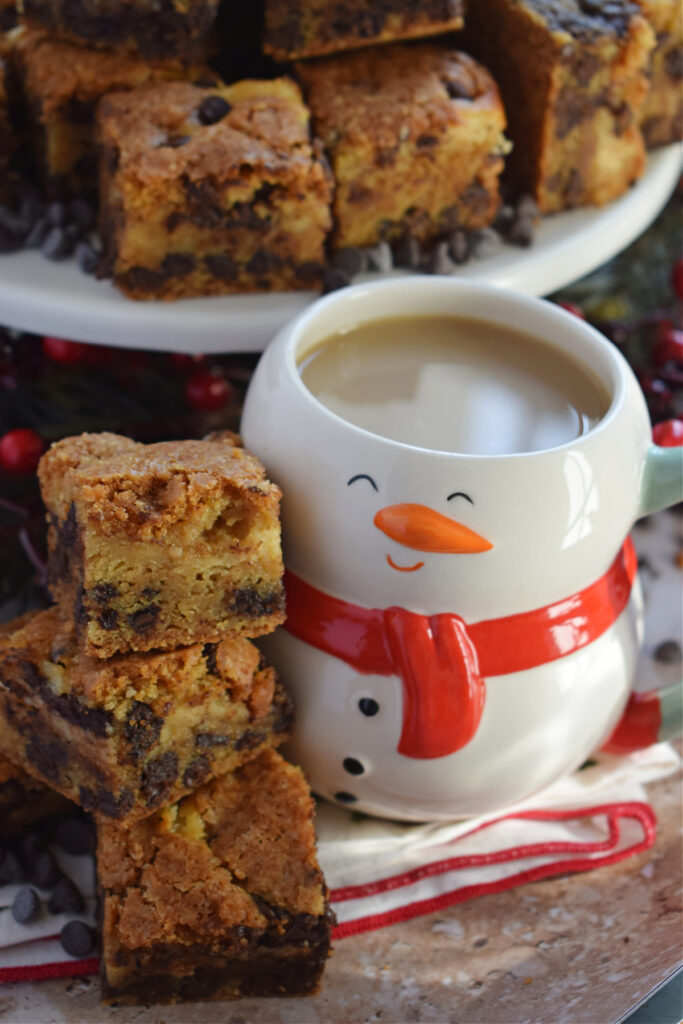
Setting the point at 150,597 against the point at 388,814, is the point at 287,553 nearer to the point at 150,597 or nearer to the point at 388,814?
the point at 150,597

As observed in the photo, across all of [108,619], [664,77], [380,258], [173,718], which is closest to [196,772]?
[173,718]

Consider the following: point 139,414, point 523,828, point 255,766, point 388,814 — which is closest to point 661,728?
Result: point 523,828

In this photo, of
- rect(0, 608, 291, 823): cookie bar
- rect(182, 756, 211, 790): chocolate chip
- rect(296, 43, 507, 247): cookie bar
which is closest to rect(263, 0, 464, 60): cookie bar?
rect(296, 43, 507, 247): cookie bar

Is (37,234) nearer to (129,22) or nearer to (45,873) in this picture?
(129,22)

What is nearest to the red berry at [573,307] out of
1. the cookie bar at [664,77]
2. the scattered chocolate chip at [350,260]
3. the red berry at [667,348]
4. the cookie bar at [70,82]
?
the red berry at [667,348]

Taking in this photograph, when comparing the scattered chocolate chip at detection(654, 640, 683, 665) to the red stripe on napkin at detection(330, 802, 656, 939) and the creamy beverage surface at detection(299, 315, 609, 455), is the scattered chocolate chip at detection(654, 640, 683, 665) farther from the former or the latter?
the creamy beverage surface at detection(299, 315, 609, 455)

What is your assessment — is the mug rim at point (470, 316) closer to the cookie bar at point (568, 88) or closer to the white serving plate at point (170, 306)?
the white serving plate at point (170, 306)
